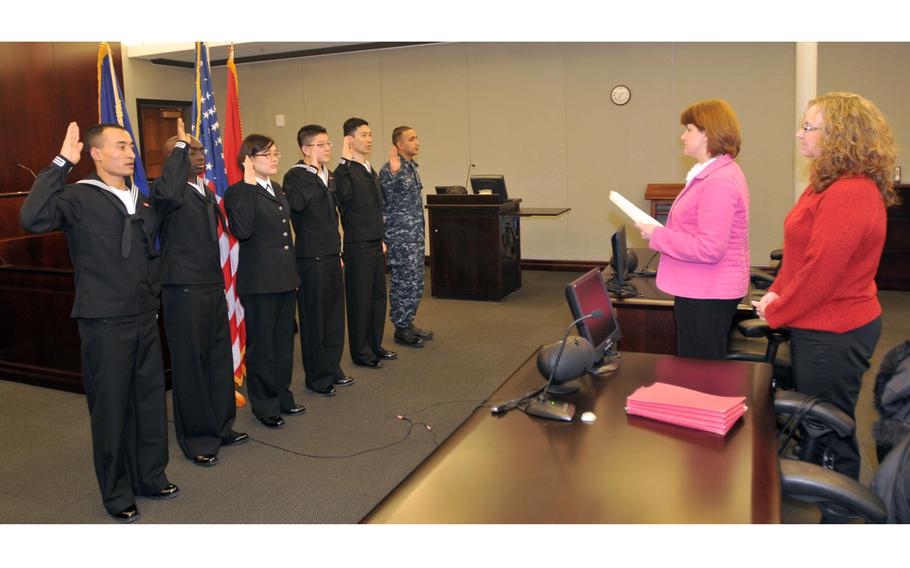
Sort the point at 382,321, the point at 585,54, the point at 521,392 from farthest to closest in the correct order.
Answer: the point at 585,54
the point at 382,321
the point at 521,392

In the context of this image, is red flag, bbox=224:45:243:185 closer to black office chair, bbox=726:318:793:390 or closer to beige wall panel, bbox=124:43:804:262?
black office chair, bbox=726:318:793:390

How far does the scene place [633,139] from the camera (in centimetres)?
830

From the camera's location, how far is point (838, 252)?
220 cm

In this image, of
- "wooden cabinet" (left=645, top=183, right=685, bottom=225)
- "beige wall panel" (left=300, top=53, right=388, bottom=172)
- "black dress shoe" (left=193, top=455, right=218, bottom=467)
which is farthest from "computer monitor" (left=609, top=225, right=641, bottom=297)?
"beige wall panel" (left=300, top=53, right=388, bottom=172)

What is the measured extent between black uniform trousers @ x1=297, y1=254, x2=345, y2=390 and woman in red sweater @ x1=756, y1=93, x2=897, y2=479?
2.64 meters

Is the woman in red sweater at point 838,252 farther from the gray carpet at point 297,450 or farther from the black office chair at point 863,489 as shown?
the gray carpet at point 297,450

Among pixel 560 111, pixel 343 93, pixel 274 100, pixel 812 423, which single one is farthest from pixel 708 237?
pixel 274 100

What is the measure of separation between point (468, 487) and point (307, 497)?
5.63ft

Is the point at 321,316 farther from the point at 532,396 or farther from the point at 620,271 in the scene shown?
the point at 532,396

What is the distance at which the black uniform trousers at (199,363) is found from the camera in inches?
131

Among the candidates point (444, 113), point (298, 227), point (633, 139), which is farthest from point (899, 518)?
point (444, 113)

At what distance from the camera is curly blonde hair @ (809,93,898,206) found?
2.21 meters

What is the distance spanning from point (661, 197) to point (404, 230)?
3.51 m

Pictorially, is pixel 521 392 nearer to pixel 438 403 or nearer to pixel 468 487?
pixel 468 487
